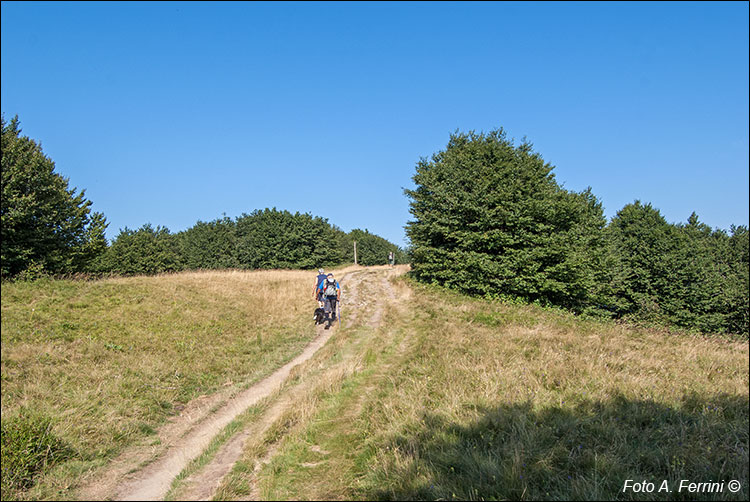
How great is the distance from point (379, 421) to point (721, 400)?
239 inches

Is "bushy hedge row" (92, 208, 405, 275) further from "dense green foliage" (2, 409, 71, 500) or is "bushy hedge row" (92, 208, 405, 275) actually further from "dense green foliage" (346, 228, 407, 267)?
"dense green foliage" (2, 409, 71, 500)

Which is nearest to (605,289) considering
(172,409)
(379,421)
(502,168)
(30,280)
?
(502,168)

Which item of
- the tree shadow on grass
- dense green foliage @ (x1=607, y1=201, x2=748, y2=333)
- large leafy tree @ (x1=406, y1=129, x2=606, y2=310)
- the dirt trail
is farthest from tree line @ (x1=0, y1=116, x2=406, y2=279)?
dense green foliage @ (x1=607, y1=201, x2=748, y2=333)

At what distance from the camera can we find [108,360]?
6.54 m

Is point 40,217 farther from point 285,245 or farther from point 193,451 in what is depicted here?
point 285,245

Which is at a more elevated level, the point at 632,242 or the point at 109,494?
the point at 632,242

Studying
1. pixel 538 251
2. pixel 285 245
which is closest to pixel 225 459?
pixel 538 251

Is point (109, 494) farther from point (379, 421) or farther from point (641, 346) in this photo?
point (641, 346)

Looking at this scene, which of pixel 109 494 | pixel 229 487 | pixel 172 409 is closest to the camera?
pixel 109 494

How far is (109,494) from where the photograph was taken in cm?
326

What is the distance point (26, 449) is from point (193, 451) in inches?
84.6

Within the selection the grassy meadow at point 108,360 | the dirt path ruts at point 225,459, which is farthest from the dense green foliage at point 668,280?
the grassy meadow at point 108,360

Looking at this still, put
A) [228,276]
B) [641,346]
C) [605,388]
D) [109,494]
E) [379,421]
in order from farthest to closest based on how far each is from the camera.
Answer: [228,276]
[641,346]
[605,388]
[379,421]
[109,494]

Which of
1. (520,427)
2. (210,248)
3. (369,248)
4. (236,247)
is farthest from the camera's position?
(369,248)
